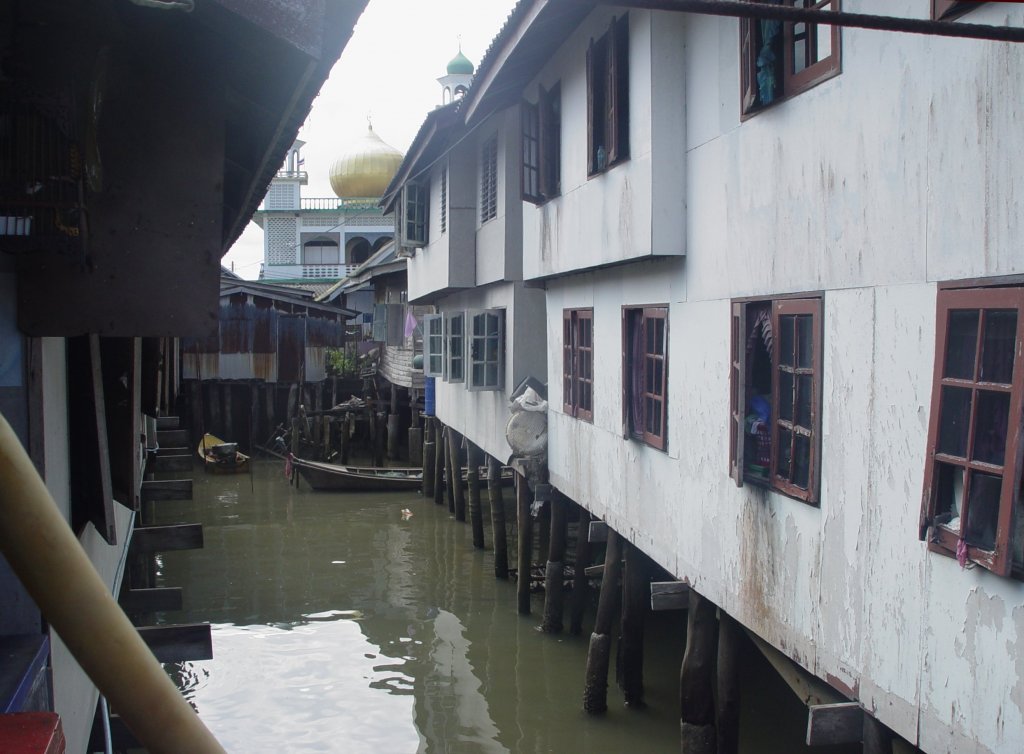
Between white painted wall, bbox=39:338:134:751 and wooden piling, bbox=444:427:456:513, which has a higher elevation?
white painted wall, bbox=39:338:134:751

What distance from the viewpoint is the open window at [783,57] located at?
6.04m

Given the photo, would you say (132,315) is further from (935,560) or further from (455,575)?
(455,575)

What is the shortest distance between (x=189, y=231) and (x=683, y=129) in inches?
200

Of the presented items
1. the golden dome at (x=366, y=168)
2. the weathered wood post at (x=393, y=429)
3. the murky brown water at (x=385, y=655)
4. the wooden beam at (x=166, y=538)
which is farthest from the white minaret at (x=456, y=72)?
the wooden beam at (x=166, y=538)

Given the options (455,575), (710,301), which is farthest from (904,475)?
(455,575)

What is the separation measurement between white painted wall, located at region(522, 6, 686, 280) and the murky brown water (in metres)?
4.60

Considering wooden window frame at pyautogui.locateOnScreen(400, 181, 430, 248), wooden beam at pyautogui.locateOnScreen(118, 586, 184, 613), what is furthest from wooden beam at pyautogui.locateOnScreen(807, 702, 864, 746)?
wooden window frame at pyautogui.locateOnScreen(400, 181, 430, 248)

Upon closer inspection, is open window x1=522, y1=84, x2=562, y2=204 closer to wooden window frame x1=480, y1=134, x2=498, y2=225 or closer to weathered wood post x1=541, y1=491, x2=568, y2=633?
wooden window frame x1=480, y1=134, x2=498, y2=225

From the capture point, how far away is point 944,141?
479 centimetres

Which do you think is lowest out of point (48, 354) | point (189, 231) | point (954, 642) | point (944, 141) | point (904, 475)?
point (954, 642)

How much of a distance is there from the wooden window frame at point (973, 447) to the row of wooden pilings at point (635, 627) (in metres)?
1.40

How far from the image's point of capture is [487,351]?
15.9 meters

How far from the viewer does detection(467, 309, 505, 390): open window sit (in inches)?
616

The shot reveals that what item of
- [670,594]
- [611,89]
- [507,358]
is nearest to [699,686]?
[670,594]
